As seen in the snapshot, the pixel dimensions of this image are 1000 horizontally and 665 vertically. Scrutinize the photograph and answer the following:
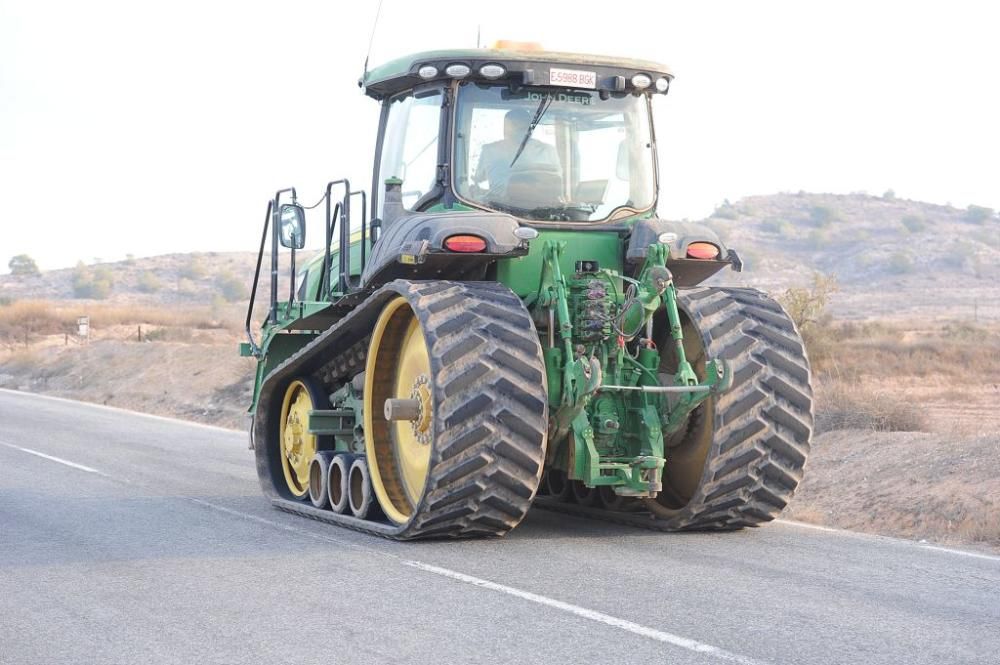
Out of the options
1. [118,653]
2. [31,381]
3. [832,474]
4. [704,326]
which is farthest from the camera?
[31,381]

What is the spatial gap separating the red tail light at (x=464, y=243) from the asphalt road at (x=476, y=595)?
200 cm

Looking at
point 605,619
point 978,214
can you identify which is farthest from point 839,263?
point 605,619

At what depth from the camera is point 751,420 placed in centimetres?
905

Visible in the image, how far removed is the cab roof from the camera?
9.75m

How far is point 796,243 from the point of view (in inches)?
3388

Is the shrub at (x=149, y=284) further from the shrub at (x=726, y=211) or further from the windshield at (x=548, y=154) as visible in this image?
the windshield at (x=548, y=154)

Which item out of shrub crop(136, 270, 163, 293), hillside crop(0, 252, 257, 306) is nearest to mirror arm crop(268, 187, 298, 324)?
hillside crop(0, 252, 257, 306)

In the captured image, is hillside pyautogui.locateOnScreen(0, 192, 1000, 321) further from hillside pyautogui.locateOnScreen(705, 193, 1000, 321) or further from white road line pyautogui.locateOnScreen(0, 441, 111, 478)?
white road line pyautogui.locateOnScreen(0, 441, 111, 478)

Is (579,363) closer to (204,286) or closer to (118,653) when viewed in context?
(118,653)

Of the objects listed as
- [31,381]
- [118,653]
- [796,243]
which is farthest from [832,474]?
[796,243]

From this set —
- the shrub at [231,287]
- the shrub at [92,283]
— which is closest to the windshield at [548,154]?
the shrub at [231,287]

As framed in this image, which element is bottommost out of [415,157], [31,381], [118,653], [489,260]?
[31,381]

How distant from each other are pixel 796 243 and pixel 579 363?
3146 inches

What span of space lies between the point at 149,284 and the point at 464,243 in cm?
9296
